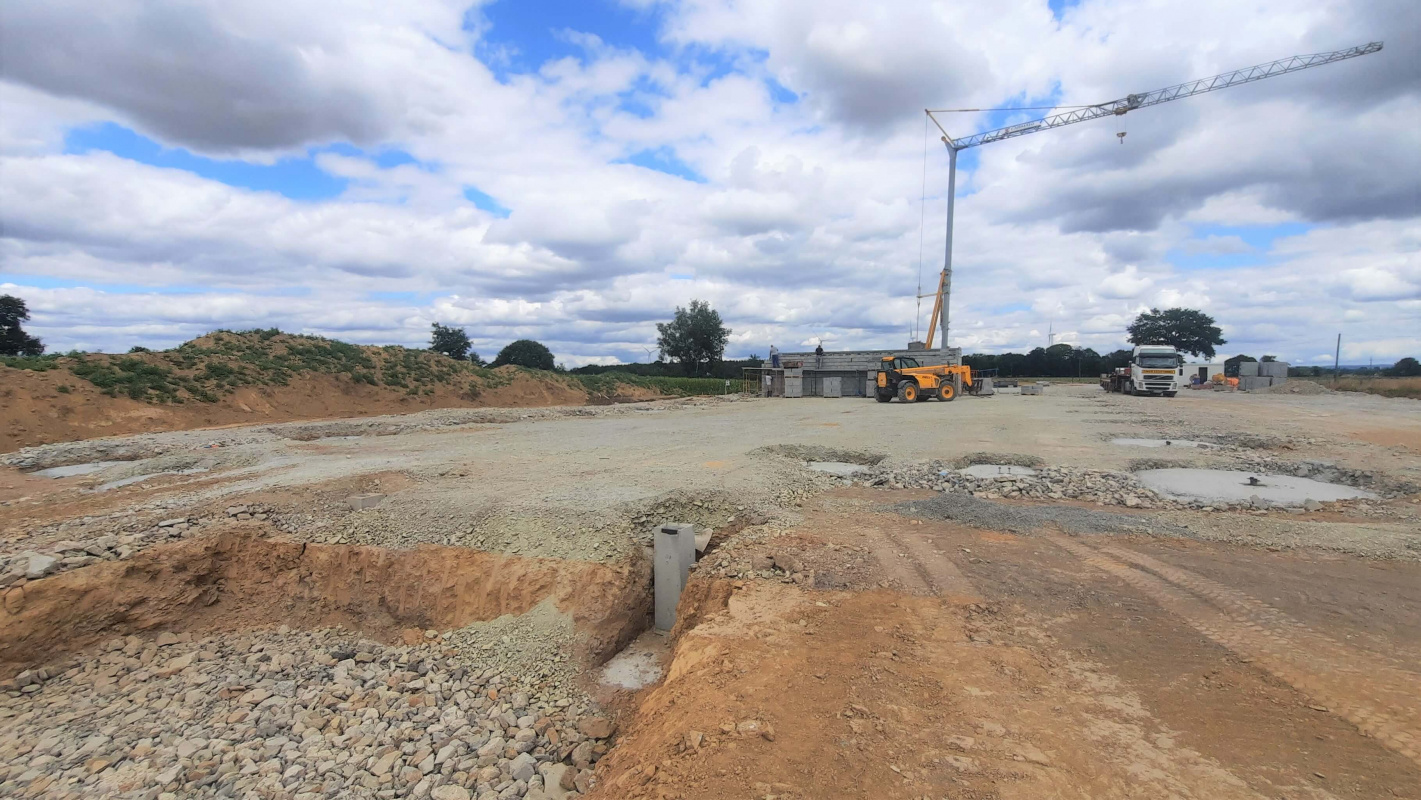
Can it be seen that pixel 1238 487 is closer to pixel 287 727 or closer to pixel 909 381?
pixel 287 727

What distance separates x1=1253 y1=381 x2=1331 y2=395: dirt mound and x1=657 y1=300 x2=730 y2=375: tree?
44.4 metres

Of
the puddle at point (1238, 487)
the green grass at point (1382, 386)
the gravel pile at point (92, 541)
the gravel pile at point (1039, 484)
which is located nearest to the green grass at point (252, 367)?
the gravel pile at point (92, 541)

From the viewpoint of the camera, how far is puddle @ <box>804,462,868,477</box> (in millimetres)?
11086

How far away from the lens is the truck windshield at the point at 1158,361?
3077 centimetres

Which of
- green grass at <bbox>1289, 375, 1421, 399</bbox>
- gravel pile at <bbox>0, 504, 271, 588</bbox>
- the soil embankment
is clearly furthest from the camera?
green grass at <bbox>1289, 375, 1421, 399</bbox>

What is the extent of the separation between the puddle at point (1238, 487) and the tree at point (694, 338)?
183ft

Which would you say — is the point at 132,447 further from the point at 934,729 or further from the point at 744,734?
the point at 934,729

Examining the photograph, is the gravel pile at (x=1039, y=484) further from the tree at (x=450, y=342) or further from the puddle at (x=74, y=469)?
the tree at (x=450, y=342)

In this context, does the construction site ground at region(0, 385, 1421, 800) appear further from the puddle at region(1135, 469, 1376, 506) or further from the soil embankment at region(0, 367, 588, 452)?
the soil embankment at region(0, 367, 588, 452)

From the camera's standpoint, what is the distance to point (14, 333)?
34156mm

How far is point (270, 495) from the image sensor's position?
28.9 ft

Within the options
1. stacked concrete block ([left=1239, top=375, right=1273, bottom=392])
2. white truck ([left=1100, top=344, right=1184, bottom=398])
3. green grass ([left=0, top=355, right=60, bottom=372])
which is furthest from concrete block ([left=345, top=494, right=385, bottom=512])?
stacked concrete block ([left=1239, top=375, right=1273, bottom=392])

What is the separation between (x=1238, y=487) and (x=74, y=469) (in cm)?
2124

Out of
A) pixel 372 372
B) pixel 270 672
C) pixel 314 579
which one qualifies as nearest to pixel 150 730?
pixel 270 672
